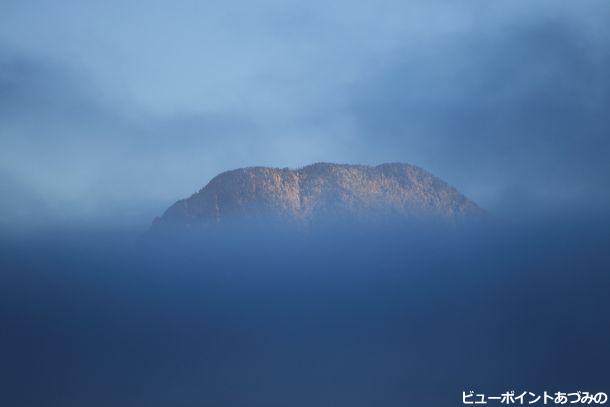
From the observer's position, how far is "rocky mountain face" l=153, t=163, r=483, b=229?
184ft

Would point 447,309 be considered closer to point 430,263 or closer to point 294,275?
point 430,263

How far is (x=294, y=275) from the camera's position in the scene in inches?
2491

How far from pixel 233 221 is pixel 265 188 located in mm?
3368

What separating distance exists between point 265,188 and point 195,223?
6.13 meters

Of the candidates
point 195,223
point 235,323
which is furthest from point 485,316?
point 195,223

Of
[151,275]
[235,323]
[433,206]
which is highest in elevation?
[433,206]

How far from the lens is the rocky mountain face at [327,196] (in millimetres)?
56094

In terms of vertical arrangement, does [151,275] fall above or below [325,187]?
below

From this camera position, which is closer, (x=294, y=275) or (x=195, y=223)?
(x=195, y=223)

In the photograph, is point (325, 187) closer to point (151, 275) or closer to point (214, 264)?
point (214, 264)

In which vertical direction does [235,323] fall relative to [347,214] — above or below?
below

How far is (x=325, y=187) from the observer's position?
56.3 metres

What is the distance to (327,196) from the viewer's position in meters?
55.9

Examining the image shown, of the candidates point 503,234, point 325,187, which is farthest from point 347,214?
point 503,234
